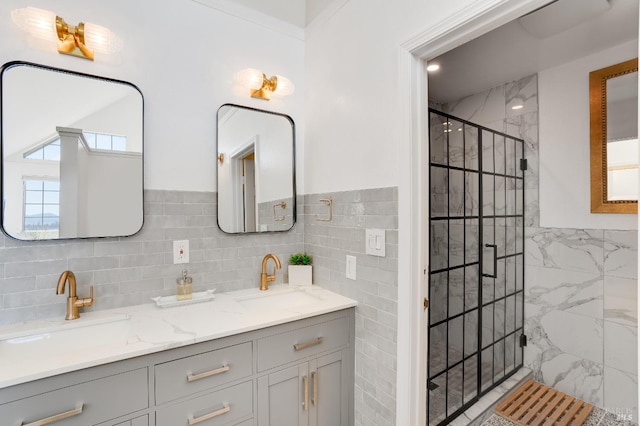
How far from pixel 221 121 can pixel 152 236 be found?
2.58 ft

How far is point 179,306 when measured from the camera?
1.62 meters

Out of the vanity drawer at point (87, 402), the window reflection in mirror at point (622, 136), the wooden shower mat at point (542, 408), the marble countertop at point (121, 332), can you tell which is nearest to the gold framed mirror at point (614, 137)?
the window reflection in mirror at point (622, 136)

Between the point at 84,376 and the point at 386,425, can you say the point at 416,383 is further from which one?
the point at 84,376

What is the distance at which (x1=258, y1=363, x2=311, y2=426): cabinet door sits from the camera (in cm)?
139

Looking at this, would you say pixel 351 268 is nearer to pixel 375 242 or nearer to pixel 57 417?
pixel 375 242

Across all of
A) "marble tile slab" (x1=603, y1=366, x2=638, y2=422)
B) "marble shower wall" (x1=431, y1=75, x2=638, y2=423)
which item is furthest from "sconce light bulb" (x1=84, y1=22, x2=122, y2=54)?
"marble tile slab" (x1=603, y1=366, x2=638, y2=422)

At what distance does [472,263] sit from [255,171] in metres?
1.69

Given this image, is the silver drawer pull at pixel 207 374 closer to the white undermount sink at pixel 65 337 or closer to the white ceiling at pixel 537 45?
the white undermount sink at pixel 65 337

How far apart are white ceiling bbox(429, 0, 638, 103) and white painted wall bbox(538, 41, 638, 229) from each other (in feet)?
0.28

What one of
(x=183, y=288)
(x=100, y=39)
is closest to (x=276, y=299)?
(x=183, y=288)

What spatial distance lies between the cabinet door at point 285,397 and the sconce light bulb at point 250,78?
1.70 meters

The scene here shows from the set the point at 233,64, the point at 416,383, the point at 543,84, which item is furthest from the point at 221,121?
the point at 543,84

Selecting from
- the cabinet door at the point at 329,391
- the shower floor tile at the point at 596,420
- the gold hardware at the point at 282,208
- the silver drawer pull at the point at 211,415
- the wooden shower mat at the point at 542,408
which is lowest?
the shower floor tile at the point at 596,420

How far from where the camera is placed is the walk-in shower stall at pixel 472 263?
202 cm
